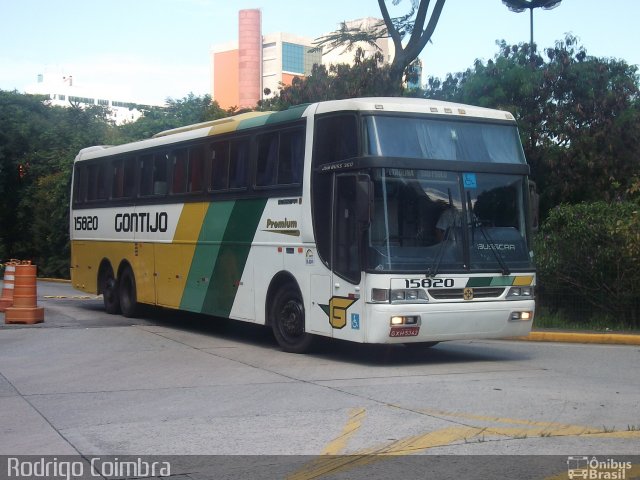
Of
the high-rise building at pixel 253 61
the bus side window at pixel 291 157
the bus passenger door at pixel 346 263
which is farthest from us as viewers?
the high-rise building at pixel 253 61

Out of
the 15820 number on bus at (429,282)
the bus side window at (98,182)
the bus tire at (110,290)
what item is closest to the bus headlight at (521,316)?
the 15820 number on bus at (429,282)

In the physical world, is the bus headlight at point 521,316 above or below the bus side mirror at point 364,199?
below

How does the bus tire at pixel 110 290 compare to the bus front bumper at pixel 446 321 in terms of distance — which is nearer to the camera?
the bus front bumper at pixel 446 321

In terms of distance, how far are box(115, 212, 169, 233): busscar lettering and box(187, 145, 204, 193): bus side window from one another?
1097 millimetres

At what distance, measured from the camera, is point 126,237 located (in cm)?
1839

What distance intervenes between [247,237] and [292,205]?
1543mm

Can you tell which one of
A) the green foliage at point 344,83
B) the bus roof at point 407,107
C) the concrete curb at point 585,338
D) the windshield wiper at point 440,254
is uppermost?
the green foliage at point 344,83

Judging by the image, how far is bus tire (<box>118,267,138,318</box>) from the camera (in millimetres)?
18266

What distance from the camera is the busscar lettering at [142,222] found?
16859 mm

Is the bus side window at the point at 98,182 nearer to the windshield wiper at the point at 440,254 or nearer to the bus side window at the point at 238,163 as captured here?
the bus side window at the point at 238,163

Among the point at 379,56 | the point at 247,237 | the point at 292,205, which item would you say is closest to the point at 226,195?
the point at 247,237

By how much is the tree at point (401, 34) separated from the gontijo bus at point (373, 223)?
29.6ft

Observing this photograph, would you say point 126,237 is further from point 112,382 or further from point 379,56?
point 379,56
